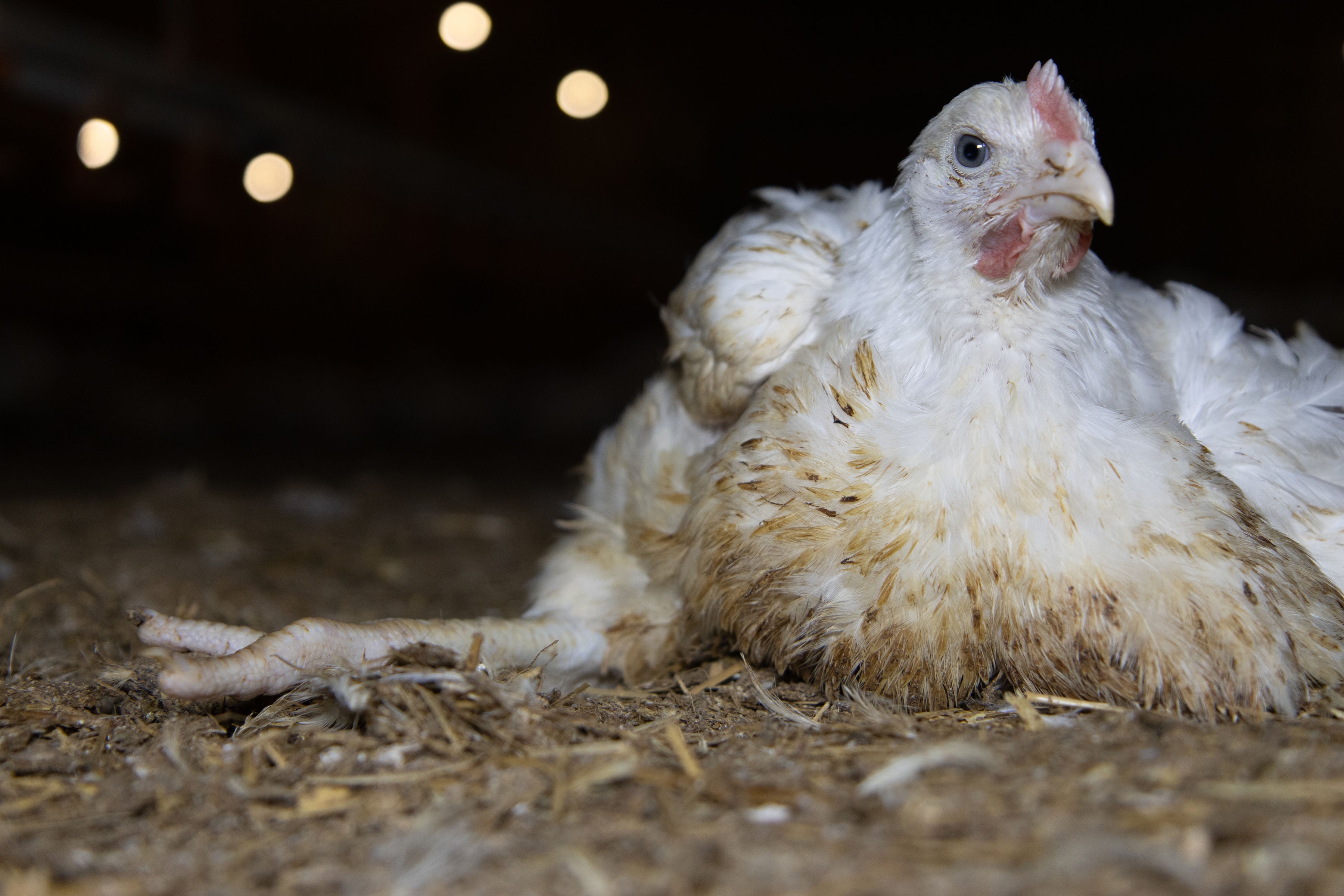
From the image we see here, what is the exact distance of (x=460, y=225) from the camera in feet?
27.0

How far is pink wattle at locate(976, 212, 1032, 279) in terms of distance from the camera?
1.66 metres

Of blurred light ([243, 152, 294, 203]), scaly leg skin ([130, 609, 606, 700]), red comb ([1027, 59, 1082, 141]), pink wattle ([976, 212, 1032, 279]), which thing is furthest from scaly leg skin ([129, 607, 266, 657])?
blurred light ([243, 152, 294, 203])

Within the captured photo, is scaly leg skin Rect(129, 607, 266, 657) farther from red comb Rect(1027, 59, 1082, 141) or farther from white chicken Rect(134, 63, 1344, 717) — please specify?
red comb Rect(1027, 59, 1082, 141)

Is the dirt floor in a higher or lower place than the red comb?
lower

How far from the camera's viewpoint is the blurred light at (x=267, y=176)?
513 cm

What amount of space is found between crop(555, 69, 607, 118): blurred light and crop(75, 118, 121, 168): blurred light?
2.33 metres

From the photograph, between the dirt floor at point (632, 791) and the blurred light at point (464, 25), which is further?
the blurred light at point (464, 25)

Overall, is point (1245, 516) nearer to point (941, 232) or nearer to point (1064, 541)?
point (1064, 541)

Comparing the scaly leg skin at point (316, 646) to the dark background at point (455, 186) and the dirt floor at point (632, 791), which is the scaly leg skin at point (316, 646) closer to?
the dirt floor at point (632, 791)

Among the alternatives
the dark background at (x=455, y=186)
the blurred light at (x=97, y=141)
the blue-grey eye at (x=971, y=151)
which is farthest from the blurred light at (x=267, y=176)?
the blue-grey eye at (x=971, y=151)

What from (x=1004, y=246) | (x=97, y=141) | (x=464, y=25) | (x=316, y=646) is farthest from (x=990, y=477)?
(x=97, y=141)

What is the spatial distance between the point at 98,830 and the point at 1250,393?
218 cm

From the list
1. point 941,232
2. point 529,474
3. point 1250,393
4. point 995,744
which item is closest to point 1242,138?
point 529,474

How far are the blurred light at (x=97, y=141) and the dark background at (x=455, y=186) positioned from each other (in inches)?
9.6
